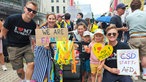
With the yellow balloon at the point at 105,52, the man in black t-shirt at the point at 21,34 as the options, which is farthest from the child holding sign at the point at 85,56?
the yellow balloon at the point at 105,52

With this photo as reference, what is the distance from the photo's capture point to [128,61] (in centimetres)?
414

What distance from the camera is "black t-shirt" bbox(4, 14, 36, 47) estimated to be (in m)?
5.44

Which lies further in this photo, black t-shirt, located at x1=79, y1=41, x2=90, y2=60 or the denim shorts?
black t-shirt, located at x1=79, y1=41, x2=90, y2=60

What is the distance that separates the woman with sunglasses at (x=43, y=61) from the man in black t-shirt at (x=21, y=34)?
0.14m

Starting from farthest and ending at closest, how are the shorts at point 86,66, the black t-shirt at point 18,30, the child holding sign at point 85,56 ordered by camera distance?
1. the shorts at point 86,66
2. the child holding sign at point 85,56
3. the black t-shirt at point 18,30

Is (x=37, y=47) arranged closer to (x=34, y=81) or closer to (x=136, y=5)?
(x=34, y=81)

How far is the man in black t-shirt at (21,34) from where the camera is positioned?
17.6 feet

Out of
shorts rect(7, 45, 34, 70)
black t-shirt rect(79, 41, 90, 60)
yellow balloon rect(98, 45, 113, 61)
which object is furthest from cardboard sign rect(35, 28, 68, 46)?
yellow balloon rect(98, 45, 113, 61)

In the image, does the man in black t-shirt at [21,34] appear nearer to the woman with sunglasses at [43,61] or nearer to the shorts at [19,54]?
the shorts at [19,54]

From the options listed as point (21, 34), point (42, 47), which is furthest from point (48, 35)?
point (21, 34)

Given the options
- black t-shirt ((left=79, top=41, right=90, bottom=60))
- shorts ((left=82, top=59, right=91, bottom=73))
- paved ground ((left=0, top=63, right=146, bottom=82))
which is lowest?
paved ground ((left=0, top=63, right=146, bottom=82))

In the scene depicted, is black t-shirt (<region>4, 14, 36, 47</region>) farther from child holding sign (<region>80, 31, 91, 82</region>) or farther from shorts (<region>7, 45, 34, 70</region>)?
child holding sign (<region>80, 31, 91, 82</region>)

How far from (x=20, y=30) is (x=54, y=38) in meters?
0.73

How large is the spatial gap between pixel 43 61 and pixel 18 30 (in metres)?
0.76
